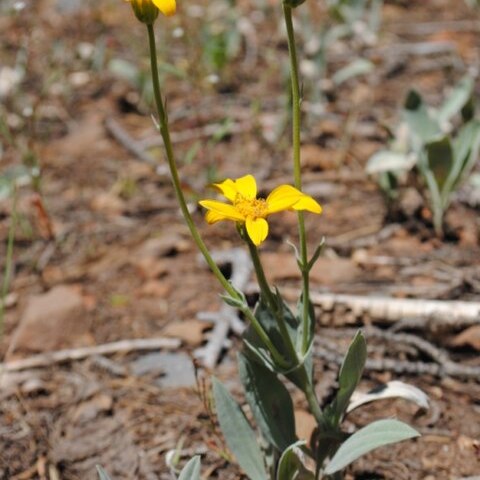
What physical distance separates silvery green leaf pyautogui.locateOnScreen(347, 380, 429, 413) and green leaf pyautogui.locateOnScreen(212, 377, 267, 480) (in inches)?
11.4

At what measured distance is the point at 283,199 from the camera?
172 cm

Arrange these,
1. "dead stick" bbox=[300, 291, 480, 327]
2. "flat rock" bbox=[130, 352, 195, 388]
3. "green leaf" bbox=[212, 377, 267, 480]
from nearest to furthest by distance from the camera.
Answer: "green leaf" bbox=[212, 377, 267, 480] → "dead stick" bbox=[300, 291, 480, 327] → "flat rock" bbox=[130, 352, 195, 388]

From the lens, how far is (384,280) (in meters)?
2.91

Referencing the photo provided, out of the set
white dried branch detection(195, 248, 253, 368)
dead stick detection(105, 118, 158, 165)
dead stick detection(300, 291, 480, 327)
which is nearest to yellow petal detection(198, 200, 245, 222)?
white dried branch detection(195, 248, 253, 368)

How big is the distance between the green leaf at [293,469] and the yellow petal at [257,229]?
0.52 metres

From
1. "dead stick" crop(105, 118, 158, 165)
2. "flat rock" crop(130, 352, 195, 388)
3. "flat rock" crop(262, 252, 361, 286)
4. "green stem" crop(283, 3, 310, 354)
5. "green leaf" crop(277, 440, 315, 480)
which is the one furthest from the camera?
"dead stick" crop(105, 118, 158, 165)

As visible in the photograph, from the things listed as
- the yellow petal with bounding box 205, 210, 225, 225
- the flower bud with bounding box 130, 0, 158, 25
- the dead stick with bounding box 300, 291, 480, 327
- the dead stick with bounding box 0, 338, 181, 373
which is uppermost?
the flower bud with bounding box 130, 0, 158, 25

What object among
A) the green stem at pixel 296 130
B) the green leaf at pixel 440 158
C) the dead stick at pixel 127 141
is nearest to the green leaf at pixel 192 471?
the green stem at pixel 296 130

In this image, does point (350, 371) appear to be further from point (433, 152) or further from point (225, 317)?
point (433, 152)

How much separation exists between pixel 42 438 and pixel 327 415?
97cm

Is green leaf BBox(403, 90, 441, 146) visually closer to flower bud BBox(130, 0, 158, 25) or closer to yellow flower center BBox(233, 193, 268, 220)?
yellow flower center BBox(233, 193, 268, 220)

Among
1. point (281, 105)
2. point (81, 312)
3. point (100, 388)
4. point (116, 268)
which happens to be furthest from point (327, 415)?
point (281, 105)

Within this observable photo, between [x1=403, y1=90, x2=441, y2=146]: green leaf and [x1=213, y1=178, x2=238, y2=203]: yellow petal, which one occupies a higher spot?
[x1=213, y1=178, x2=238, y2=203]: yellow petal

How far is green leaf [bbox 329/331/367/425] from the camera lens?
5.95ft
